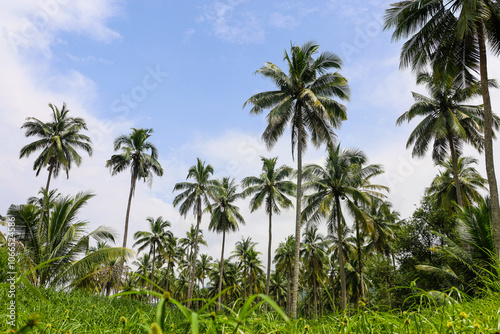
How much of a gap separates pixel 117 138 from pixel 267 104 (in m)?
14.5

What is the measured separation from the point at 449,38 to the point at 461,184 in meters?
15.8

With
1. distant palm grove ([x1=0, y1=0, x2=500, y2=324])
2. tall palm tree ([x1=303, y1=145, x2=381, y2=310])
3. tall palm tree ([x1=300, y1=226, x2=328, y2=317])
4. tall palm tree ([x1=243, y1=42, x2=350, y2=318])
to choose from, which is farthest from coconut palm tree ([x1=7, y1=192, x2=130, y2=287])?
tall palm tree ([x1=300, y1=226, x2=328, y2=317])

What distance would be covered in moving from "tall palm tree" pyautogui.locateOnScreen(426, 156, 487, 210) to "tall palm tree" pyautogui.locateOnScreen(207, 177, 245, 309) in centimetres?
1816

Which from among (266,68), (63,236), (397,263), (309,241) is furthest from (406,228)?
(63,236)

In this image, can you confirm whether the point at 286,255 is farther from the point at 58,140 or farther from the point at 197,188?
the point at 58,140

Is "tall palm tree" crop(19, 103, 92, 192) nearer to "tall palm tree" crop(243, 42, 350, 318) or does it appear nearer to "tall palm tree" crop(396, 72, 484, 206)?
"tall palm tree" crop(243, 42, 350, 318)

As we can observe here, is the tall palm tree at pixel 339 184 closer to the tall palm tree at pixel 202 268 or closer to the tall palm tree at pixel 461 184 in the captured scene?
the tall palm tree at pixel 461 184

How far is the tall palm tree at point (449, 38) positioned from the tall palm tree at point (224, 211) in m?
22.2

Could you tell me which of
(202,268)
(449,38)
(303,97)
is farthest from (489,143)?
(202,268)

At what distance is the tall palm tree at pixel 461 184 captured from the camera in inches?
914

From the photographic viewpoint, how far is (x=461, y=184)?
24.0 metres

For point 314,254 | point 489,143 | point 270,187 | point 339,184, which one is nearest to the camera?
point 489,143

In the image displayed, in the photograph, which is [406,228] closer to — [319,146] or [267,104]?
[319,146]

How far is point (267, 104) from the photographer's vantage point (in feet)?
60.3
